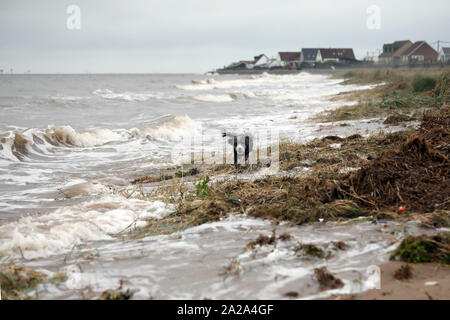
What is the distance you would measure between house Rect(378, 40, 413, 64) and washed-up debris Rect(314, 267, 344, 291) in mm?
84352

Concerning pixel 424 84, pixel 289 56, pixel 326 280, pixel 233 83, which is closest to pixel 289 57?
pixel 289 56

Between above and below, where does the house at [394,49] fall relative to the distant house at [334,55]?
below

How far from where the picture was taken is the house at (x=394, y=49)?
79062mm

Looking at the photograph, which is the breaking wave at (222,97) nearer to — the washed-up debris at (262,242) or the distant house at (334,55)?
the washed-up debris at (262,242)

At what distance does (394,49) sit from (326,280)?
93.7 m

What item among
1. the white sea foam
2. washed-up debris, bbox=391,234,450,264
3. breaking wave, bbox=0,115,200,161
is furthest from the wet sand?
the white sea foam

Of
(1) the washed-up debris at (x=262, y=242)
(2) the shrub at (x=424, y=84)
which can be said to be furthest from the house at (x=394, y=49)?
(1) the washed-up debris at (x=262, y=242)


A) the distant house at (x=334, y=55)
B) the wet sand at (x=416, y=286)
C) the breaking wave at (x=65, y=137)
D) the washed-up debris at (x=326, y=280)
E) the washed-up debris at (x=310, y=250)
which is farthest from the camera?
the distant house at (x=334, y=55)

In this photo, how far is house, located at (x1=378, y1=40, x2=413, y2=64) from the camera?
79.1 metres

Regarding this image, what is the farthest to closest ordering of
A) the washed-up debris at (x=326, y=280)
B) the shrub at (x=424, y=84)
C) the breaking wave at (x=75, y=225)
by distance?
the shrub at (x=424, y=84)
the breaking wave at (x=75, y=225)
the washed-up debris at (x=326, y=280)

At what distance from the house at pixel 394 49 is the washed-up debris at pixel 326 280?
8435 cm

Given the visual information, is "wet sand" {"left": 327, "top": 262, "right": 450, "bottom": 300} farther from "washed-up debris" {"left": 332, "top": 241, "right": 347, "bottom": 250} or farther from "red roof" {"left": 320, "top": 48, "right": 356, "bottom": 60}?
"red roof" {"left": 320, "top": 48, "right": 356, "bottom": 60}

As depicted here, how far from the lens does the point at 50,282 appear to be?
264 cm
